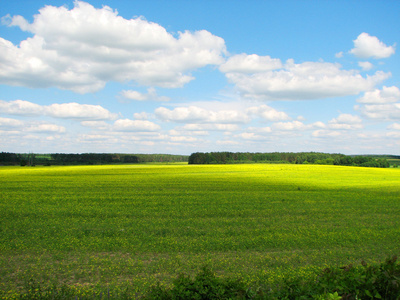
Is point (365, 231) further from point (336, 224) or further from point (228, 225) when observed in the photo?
point (228, 225)

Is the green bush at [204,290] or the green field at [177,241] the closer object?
the green bush at [204,290]

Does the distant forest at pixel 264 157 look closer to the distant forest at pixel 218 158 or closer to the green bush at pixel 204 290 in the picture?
the distant forest at pixel 218 158

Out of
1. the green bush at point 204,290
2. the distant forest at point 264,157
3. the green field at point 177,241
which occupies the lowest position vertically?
the green field at point 177,241

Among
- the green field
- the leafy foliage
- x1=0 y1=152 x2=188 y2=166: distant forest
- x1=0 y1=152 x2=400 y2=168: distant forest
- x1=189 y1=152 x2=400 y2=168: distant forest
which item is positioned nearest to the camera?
the leafy foliage

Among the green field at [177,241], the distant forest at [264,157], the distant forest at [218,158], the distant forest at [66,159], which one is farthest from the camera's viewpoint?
the distant forest at [66,159]

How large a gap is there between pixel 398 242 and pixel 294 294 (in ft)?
34.2

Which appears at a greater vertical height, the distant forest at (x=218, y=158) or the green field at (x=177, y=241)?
the distant forest at (x=218, y=158)

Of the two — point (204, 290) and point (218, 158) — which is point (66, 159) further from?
point (204, 290)

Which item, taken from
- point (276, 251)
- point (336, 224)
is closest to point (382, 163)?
point (336, 224)

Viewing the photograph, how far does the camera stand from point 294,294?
5.95m

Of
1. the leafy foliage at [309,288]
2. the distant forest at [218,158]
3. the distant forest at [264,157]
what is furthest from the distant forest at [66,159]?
the leafy foliage at [309,288]

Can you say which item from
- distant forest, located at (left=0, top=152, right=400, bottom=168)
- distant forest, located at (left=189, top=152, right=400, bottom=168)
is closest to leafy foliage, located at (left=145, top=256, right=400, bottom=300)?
distant forest, located at (left=0, top=152, right=400, bottom=168)

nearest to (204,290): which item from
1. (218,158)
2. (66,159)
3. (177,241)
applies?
(177,241)

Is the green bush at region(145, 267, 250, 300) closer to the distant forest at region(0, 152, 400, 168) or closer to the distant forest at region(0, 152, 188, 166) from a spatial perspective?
the distant forest at region(0, 152, 400, 168)
